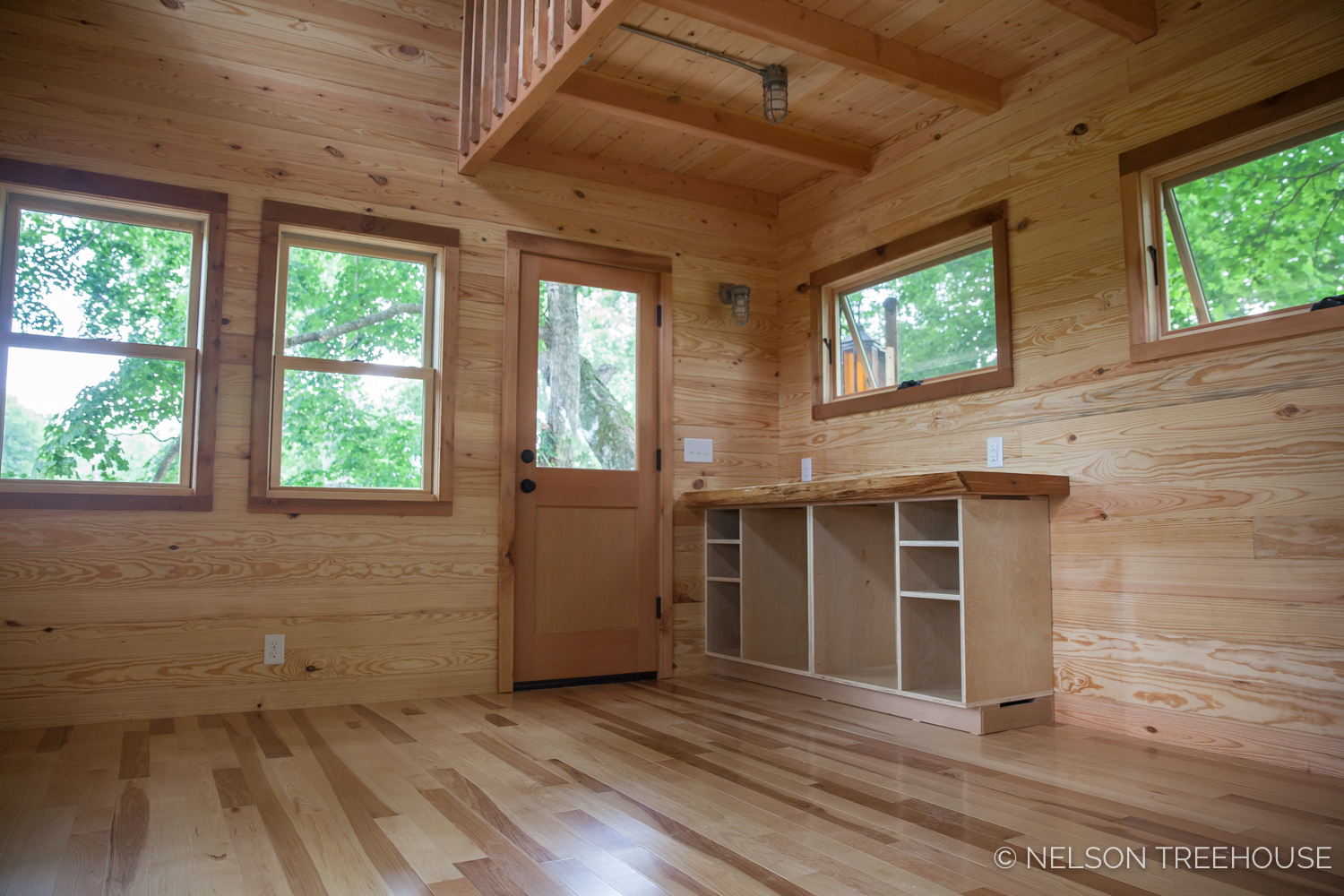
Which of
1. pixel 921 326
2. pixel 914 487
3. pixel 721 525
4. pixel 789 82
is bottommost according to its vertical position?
pixel 721 525

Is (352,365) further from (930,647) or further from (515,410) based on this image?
(930,647)

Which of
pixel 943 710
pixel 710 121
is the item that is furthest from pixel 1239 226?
pixel 710 121

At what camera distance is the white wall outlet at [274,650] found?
334cm

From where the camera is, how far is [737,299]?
14.8 feet

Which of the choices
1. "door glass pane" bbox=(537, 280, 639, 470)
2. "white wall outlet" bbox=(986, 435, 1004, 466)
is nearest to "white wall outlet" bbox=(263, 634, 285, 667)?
"door glass pane" bbox=(537, 280, 639, 470)

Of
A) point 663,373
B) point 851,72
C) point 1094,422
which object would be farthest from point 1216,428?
point 663,373

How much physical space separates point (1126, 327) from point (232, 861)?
10.2 feet

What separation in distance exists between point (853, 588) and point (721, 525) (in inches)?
35.8

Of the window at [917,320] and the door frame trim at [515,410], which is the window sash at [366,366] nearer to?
the door frame trim at [515,410]

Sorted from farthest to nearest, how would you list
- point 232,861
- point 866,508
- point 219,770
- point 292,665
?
point 866,508 → point 292,665 → point 219,770 → point 232,861

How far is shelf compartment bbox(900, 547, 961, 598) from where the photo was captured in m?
3.17

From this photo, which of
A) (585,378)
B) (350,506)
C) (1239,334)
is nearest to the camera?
(1239,334)

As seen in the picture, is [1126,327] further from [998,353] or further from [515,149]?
[515,149]

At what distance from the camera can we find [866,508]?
3.77 m
